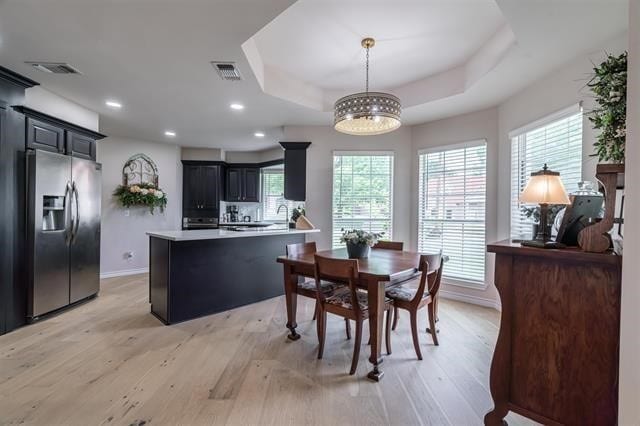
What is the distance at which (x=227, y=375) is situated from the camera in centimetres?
220

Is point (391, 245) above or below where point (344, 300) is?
above

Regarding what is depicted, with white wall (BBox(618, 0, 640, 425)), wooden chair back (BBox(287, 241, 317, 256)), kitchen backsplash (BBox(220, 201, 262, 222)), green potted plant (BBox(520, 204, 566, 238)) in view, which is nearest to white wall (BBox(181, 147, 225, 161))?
kitchen backsplash (BBox(220, 201, 262, 222))

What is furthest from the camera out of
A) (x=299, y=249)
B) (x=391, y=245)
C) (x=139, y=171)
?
(x=139, y=171)

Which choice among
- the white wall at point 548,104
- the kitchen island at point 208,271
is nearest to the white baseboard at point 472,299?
the white wall at point 548,104

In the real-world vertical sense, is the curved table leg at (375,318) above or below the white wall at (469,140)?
below

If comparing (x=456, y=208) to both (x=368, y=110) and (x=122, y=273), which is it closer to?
(x=368, y=110)

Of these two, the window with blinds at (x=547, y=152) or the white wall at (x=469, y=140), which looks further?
the white wall at (x=469, y=140)

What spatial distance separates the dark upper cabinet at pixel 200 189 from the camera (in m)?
6.38

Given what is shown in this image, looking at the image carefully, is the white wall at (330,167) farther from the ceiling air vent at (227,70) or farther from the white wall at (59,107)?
the white wall at (59,107)

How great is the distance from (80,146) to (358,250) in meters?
3.84

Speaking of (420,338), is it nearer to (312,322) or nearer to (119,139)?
(312,322)

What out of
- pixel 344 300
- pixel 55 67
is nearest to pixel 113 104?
pixel 55 67

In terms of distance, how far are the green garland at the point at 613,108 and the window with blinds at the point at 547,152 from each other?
2.85 ft

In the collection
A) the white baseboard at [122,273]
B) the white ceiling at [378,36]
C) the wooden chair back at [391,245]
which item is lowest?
the white baseboard at [122,273]
